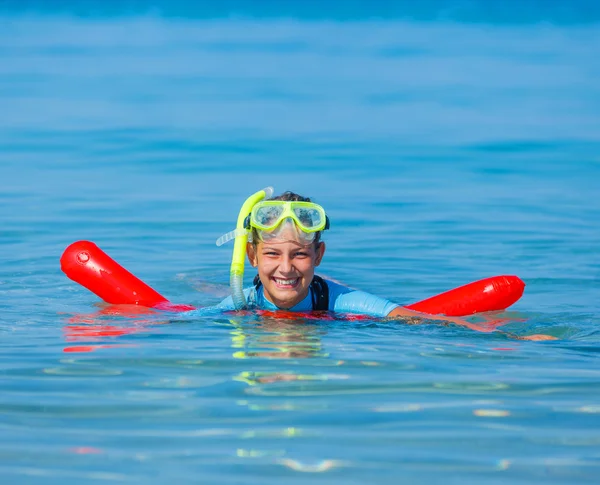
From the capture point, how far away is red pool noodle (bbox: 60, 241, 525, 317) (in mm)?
6199

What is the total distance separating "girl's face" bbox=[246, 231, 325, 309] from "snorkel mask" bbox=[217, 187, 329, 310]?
39 millimetres

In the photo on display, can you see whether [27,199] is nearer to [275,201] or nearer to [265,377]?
[275,201]

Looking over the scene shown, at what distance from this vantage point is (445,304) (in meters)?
6.20

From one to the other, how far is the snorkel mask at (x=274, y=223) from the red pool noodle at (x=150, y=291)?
2.06 feet

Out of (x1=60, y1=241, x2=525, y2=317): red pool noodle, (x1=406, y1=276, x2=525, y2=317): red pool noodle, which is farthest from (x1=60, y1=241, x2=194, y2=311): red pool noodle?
(x1=406, y1=276, x2=525, y2=317): red pool noodle

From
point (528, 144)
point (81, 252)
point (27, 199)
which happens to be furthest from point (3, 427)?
point (528, 144)

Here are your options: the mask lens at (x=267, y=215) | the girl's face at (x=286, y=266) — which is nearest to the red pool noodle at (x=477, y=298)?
the girl's face at (x=286, y=266)

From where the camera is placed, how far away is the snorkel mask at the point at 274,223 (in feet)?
18.6

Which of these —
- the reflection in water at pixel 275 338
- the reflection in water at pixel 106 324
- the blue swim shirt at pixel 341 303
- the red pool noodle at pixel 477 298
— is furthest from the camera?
the red pool noodle at pixel 477 298

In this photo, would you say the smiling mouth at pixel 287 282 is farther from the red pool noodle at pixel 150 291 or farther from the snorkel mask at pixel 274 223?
the red pool noodle at pixel 150 291

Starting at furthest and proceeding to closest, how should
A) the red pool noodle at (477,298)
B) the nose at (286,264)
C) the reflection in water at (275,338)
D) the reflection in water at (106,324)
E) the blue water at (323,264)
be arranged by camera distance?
the red pool noodle at (477,298), the nose at (286,264), the reflection in water at (106,324), the reflection in water at (275,338), the blue water at (323,264)

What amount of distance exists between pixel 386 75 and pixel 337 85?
2003mm

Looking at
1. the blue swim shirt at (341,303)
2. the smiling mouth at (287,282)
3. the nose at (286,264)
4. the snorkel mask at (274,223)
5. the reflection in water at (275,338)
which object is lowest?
the reflection in water at (275,338)

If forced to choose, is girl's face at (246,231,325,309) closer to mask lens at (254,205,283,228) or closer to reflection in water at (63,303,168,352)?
mask lens at (254,205,283,228)
